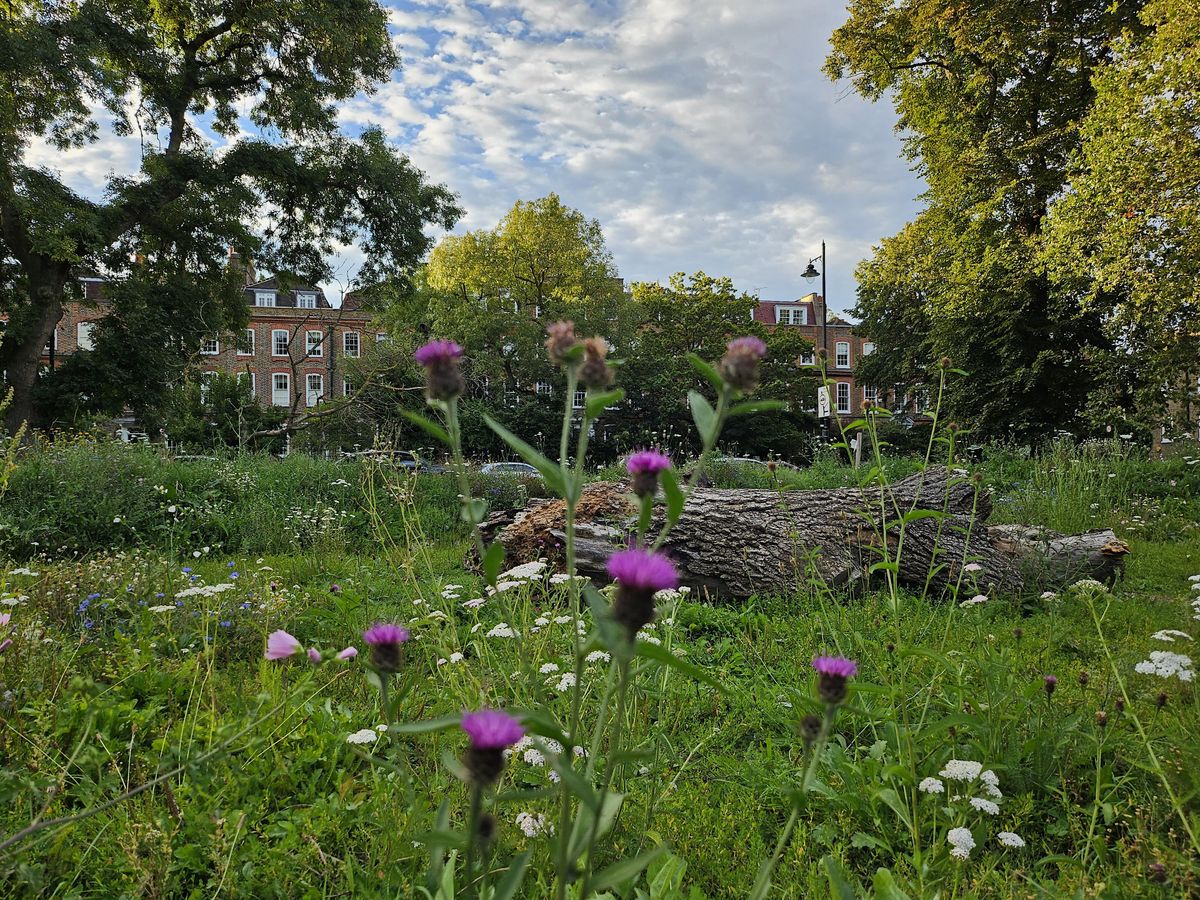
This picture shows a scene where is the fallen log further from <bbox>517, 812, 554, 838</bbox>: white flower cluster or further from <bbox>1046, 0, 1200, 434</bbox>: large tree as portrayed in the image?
<bbox>1046, 0, 1200, 434</bbox>: large tree

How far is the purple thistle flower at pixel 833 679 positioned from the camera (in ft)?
2.73

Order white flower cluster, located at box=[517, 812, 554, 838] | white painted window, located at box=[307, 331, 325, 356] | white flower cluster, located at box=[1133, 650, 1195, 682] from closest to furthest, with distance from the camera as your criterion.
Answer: white flower cluster, located at box=[517, 812, 554, 838], white flower cluster, located at box=[1133, 650, 1195, 682], white painted window, located at box=[307, 331, 325, 356]

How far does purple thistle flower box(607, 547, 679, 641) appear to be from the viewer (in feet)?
2.19

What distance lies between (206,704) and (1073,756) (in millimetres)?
2970

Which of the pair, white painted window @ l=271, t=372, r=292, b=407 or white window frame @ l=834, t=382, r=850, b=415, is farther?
white window frame @ l=834, t=382, r=850, b=415

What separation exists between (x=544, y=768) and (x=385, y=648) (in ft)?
3.13

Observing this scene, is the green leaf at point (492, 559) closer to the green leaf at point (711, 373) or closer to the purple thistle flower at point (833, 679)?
the green leaf at point (711, 373)

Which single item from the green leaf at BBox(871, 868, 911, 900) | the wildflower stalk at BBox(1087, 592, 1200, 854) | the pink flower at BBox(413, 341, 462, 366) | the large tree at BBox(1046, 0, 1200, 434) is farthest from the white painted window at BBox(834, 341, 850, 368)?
the pink flower at BBox(413, 341, 462, 366)

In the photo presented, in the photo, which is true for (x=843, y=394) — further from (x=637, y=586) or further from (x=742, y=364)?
(x=637, y=586)

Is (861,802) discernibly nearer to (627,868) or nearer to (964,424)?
(627,868)

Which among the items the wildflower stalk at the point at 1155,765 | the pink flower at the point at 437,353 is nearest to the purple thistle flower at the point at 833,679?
the pink flower at the point at 437,353

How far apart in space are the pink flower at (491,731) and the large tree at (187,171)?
15379 mm

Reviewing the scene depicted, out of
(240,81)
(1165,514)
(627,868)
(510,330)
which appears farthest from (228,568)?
(510,330)

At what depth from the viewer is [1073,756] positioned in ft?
6.29
